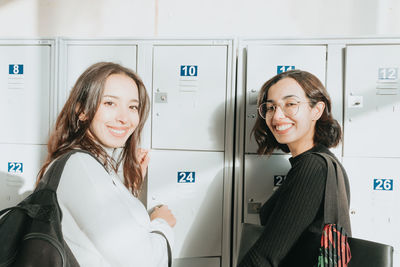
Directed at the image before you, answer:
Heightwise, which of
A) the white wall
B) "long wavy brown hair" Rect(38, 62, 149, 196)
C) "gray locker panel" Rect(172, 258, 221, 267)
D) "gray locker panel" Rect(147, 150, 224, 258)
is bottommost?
"gray locker panel" Rect(172, 258, 221, 267)

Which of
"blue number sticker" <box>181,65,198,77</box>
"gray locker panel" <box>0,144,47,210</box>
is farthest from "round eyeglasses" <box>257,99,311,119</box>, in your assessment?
"gray locker panel" <box>0,144,47,210</box>

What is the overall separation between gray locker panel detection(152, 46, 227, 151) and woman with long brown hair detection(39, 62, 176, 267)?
16.9 inches

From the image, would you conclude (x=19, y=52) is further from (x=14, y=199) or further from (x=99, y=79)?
(x=99, y=79)

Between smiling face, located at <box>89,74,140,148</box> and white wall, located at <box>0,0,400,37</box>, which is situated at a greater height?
white wall, located at <box>0,0,400,37</box>

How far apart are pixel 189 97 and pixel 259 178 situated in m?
0.68

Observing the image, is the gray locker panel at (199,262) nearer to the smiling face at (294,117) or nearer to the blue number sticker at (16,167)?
the smiling face at (294,117)

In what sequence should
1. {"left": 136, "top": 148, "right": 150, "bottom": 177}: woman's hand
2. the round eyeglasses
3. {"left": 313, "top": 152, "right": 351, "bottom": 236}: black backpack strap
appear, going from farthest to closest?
{"left": 136, "top": 148, "right": 150, "bottom": 177}: woman's hand, the round eyeglasses, {"left": 313, "top": 152, "right": 351, "bottom": 236}: black backpack strap

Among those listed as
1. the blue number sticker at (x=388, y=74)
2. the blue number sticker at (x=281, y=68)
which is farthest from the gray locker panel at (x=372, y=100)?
the blue number sticker at (x=281, y=68)

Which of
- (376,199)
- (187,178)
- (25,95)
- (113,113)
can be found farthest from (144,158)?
(376,199)

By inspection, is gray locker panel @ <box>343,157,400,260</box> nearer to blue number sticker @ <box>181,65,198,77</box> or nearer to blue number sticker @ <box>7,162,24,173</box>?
blue number sticker @ <box>181,65,198,77</box>

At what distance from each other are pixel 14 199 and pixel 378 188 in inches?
92.7

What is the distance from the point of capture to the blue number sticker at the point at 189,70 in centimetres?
155

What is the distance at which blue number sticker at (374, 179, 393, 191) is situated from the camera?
4.77 feet

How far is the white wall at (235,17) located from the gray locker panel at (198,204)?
4.41ft
